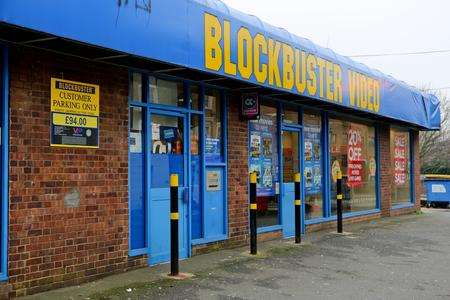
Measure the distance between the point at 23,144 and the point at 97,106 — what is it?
1167 millimetres

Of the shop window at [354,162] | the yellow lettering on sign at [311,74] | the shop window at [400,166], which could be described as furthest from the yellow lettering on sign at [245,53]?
the shop window at [400,166]

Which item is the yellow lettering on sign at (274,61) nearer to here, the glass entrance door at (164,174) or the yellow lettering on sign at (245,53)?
the yellow lettering on sign at (245,53)

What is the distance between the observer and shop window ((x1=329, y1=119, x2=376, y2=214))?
1327cm

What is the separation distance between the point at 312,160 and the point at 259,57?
13.6ft

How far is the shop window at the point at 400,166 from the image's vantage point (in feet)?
54.4

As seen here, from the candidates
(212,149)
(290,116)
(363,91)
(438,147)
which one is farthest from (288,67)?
(438,147)

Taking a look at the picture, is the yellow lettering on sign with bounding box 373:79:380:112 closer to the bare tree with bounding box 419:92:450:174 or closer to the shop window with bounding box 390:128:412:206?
the shop window with bounding box 390:128:412:206

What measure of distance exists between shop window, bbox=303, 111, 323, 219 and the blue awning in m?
0.91

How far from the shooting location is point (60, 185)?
6.50 m

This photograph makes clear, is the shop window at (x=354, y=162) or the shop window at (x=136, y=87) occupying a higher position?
the shop window at (x=136, y=87)

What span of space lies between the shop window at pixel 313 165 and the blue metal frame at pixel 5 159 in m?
7.10

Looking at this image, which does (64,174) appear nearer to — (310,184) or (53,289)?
(53,289)

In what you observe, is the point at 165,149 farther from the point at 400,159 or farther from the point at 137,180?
the point at 400,159

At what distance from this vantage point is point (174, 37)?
273 inches
